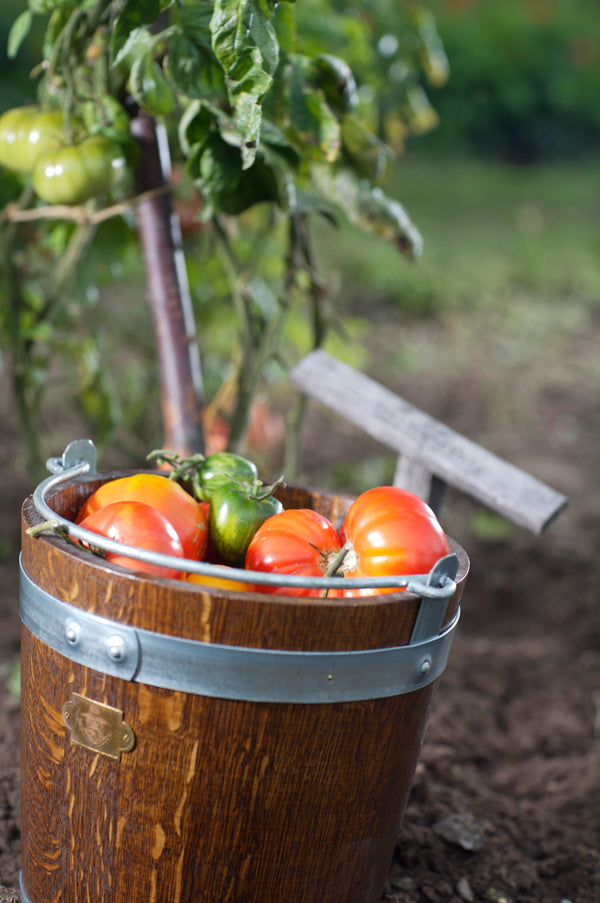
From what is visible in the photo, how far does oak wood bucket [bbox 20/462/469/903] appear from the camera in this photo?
103 centimetres

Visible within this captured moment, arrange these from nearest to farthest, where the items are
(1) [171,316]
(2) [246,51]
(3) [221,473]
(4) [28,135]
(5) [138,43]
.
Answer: (2) [246,51] < (3) [221,473] < (5) [138,43] < (4) [28,135] < (1) [171,316]

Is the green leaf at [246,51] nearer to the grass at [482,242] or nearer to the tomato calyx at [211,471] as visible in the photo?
the tomato calyx at [211,471]

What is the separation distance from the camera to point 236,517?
126 cm

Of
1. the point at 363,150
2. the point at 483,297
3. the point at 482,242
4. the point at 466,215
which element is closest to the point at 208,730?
the point at 363,150

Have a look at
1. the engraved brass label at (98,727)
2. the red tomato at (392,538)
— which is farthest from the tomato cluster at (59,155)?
the engraved brass label at (98,727)

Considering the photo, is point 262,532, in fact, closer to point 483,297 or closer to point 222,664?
point 222,664

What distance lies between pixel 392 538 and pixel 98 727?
16.9 inches

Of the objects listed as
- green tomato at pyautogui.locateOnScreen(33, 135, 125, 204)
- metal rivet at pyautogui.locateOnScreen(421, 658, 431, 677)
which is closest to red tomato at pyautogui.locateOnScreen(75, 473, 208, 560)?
metal rivet at pyautogui.locateOnScreen(421, 658, 431, 677)

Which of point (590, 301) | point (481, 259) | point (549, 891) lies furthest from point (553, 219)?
point (549, 891)

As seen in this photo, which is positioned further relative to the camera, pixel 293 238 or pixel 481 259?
pixel 481 259

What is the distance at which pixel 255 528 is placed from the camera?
4.18 ft

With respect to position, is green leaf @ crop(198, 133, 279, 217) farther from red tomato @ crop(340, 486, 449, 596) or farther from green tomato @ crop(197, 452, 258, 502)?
red tomato @ crop(340, 486, 449, 596)

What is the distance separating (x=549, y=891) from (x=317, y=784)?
2.54ft

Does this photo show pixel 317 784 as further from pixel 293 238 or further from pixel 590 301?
pixel 590 301
